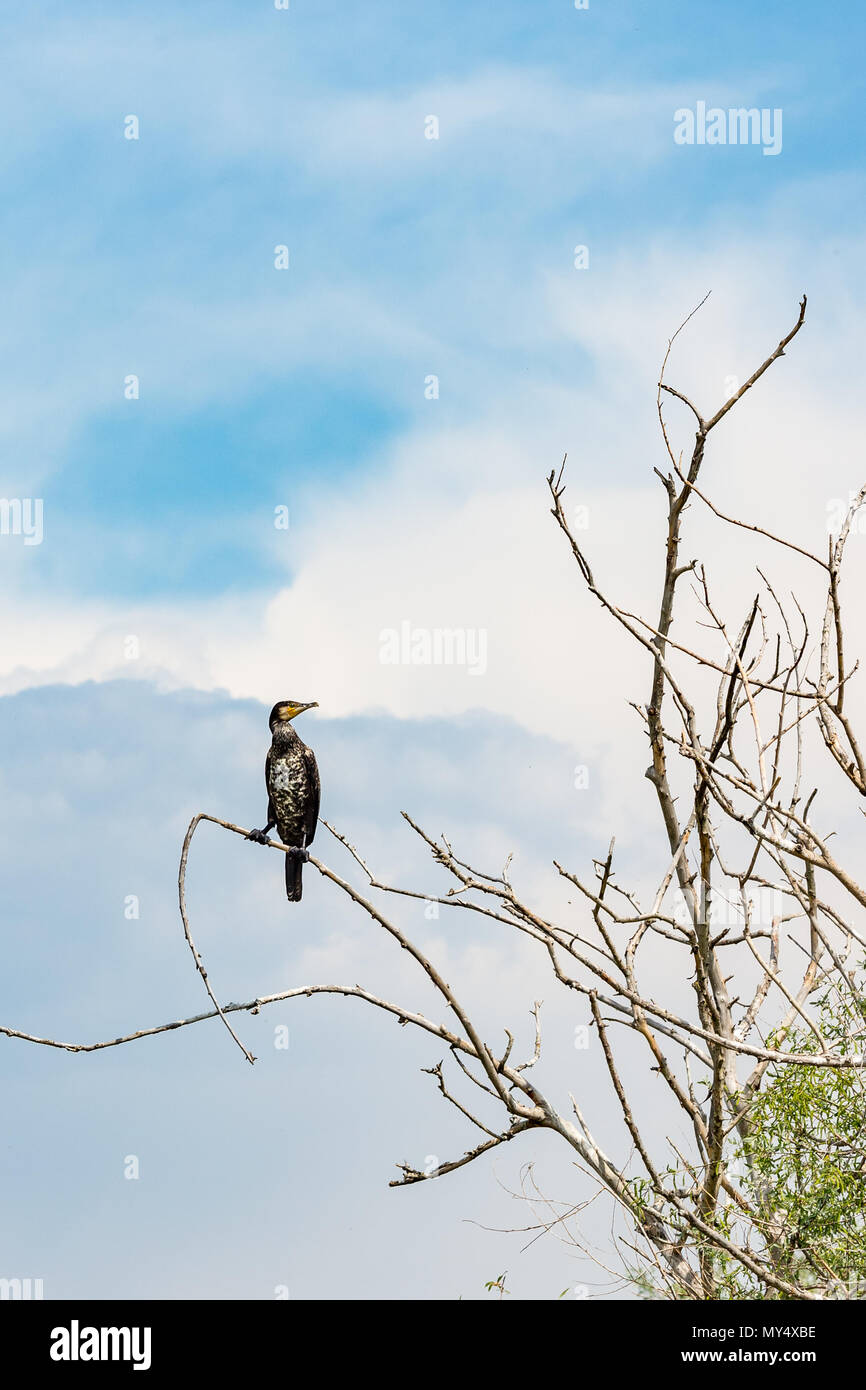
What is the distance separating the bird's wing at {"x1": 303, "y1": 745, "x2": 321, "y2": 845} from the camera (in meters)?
8.29

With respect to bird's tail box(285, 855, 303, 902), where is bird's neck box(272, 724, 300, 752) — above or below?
above

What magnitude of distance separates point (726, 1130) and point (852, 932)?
1.26 meters

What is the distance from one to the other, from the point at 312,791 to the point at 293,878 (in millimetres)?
690

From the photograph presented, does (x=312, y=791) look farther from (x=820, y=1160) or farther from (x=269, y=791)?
(x=820, y=1160)

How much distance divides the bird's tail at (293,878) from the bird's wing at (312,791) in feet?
1.64

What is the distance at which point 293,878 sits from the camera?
25.7 ft

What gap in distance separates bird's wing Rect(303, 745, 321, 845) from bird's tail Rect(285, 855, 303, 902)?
500 mm

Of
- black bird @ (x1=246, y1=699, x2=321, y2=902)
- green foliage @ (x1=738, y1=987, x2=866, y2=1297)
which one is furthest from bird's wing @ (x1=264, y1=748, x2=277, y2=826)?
green foliage @ (x1=738, y1=987, x2=866, y2=1297)

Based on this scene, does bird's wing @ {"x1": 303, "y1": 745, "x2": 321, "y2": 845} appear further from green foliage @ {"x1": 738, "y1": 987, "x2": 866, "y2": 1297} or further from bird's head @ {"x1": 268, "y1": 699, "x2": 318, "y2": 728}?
green foliage @ {"x1": 738, "y1": 987, "x2": 866, "y2": 1297}

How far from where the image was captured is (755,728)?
4.25 meters

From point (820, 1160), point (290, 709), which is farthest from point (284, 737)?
point (820, 1160)
